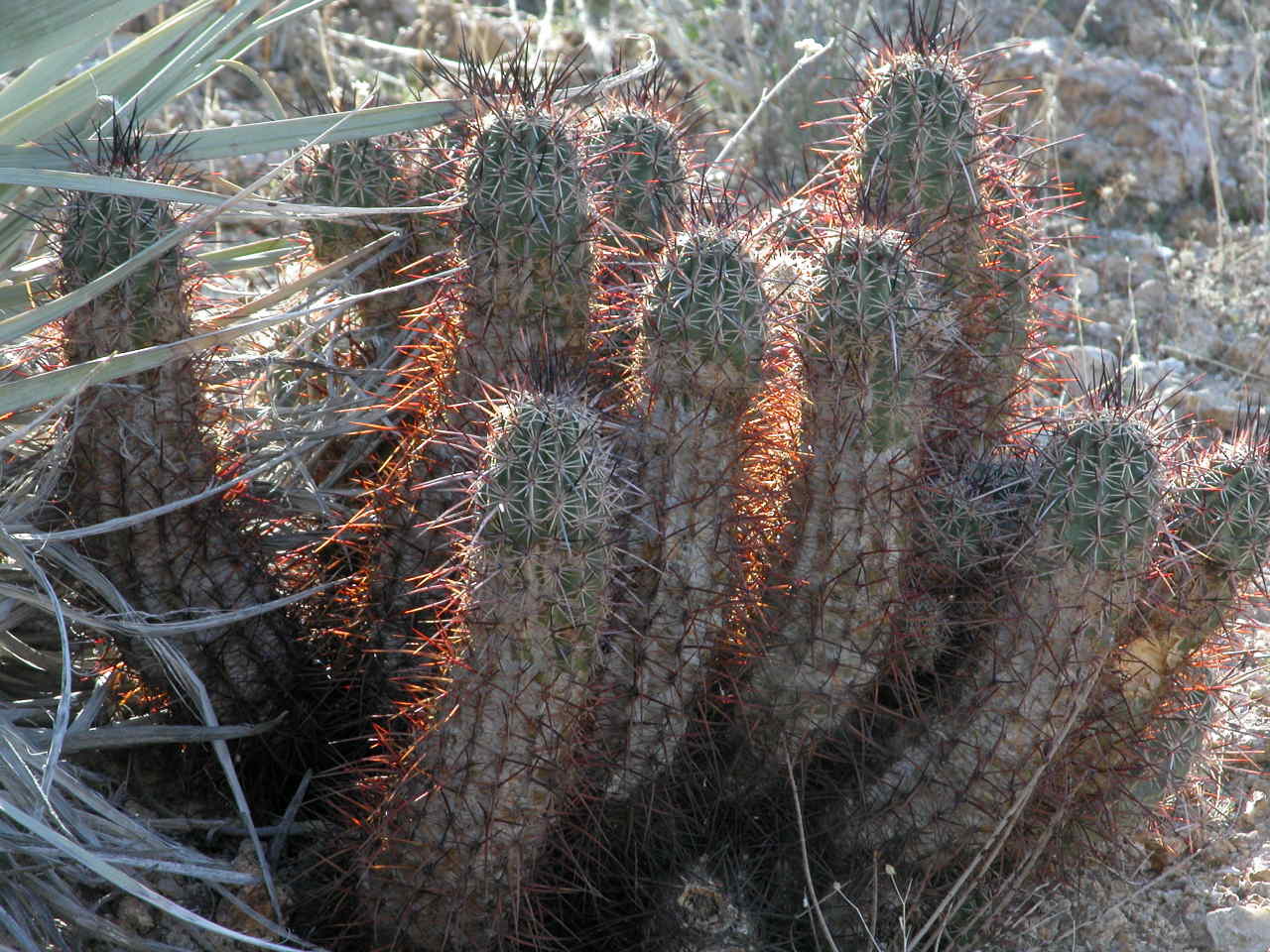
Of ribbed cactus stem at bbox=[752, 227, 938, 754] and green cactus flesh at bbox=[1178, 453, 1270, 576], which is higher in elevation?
ribbed cactus stem at bbox=[752, 227, 938, 754]

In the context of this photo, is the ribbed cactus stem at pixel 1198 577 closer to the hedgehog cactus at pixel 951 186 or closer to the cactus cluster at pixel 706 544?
the cactus cluster at pixel 706 544

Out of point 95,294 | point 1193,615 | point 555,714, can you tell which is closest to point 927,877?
point 1193,615

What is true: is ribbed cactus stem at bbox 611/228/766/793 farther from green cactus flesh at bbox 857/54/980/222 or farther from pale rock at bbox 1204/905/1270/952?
pale rock at bbox 1204/905/1270/952

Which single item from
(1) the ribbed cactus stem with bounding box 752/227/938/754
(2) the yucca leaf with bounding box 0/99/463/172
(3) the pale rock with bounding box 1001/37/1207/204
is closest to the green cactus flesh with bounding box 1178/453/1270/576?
(1) the ribbed cactus stem with bounding box 752/227/938/754

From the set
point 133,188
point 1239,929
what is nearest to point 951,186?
point 133,188

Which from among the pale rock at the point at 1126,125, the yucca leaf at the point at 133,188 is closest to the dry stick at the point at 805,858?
the yucca leaf at the point at 133,188

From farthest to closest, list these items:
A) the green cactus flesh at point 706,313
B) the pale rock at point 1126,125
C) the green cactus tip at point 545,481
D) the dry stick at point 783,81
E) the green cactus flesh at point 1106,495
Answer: the pale rock at point 1126,125 < the dry stick at point 783,81 < the green cactus flesh at point 1106,495 < the green cactus flesh at point 706,313 < the green cactus tip at point 545,481
